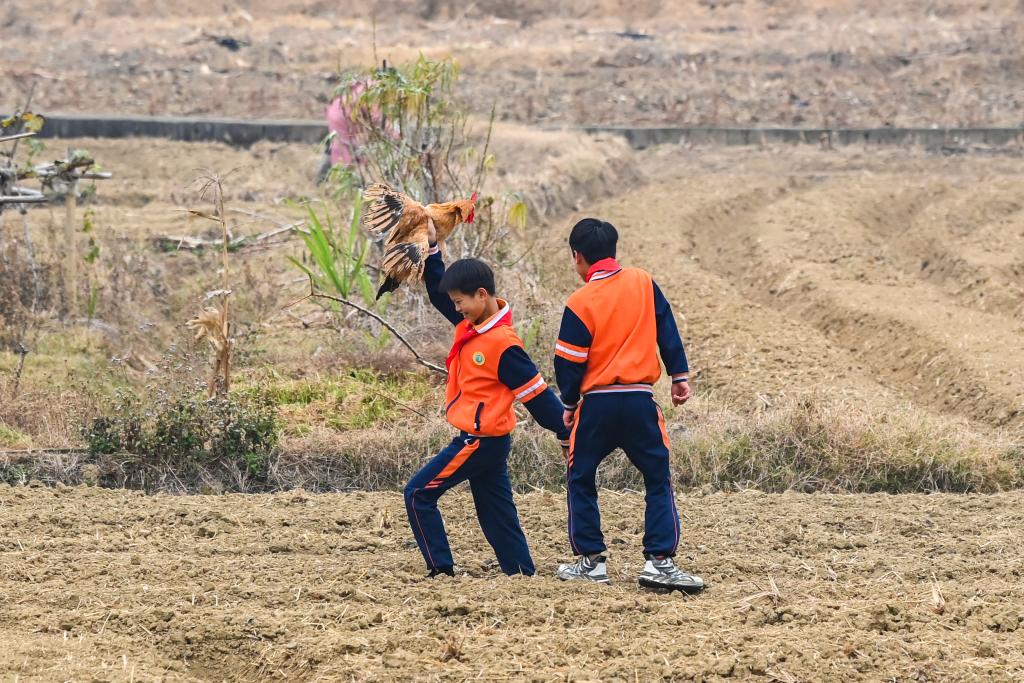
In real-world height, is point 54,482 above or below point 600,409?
below

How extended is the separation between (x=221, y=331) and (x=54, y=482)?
1.19 metres

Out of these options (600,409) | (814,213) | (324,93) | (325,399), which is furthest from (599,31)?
(600,409)

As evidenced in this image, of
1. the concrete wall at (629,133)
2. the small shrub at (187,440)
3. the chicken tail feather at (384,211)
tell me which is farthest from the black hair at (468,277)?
the concrete wall at (629,133)

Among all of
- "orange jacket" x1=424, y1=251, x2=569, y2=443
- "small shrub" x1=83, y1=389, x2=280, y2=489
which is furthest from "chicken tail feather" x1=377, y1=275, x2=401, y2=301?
"small shrub" x1=83, y1=389, x2=280, y2=489

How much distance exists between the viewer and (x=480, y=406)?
517 centimetres

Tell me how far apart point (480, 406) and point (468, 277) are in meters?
0.51

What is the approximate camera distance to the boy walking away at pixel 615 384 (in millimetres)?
5137

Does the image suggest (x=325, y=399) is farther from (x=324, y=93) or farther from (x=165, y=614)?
(x=324, y=93)

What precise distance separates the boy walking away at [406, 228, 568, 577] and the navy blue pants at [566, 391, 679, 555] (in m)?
0.12

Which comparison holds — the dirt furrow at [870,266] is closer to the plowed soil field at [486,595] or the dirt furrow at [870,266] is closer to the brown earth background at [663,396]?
the brown earth background at [663,396]

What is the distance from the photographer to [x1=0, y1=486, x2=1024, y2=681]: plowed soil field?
4.41 m

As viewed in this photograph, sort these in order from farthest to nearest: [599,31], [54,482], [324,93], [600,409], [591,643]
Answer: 1. [599,31]
2. [324,93]
3. [54,482]
4. [600,409]
5. [591,643]

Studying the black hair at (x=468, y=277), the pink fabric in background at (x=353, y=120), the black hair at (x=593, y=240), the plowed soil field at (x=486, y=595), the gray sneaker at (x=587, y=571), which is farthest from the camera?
the pink fabric in background at (x=353, y=120)

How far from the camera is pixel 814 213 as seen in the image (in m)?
15.2
